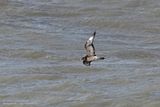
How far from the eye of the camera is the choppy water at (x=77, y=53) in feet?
58.4

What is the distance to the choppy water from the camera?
58.4 ft

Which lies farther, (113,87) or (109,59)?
(109,59)

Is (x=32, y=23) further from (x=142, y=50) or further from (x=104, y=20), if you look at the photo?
(x=142, y=50)

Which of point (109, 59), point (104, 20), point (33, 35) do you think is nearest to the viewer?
point (109, 59)

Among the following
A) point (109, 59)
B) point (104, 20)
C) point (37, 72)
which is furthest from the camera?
point (104, 20)

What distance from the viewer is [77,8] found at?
2925 cm

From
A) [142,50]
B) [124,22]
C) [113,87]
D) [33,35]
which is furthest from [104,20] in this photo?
[113,87]

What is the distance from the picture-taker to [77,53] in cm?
2289

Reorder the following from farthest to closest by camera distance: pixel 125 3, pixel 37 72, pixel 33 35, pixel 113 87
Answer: pixel 125 3 < pixel 33 35 < pixel 37 72 < pixel 113 87

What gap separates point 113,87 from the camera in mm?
18500

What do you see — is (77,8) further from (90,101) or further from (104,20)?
(90,101)

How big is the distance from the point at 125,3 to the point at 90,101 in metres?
12.6

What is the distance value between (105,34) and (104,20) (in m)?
1.71

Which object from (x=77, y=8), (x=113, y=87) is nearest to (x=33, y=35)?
(x=77, y=8)
